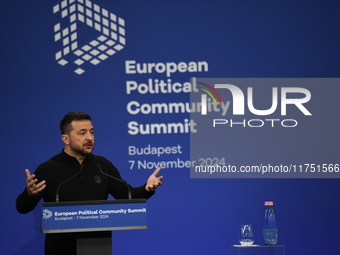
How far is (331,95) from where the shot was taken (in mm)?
5488

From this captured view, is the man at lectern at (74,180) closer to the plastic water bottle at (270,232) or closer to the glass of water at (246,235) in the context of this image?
the glass of water at (246,235)

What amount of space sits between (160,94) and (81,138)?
66.9 inches

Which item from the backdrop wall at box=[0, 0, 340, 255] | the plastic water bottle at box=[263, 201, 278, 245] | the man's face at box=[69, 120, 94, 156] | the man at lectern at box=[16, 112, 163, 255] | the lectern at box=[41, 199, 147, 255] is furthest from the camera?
the backdrop wall at box=[0, 0, 340, 255]

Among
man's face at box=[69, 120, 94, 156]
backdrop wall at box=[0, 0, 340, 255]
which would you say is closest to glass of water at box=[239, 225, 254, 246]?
backdrop wall at box=[0, 0, 340, 255]

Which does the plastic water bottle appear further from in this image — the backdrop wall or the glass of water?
the backdrop wall

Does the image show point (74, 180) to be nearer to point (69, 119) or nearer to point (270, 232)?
point (69, 119)

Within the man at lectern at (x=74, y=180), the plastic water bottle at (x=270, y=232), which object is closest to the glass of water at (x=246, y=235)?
the plastic water bottle at (x=270, y=232)

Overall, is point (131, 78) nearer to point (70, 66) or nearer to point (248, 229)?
point (70, 66)

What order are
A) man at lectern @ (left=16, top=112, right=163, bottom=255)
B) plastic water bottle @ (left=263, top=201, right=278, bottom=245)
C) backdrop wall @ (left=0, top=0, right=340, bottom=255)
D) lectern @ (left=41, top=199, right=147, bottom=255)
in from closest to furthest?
1. lectern @ (left=41, top=199, right=147, bottom=255)
2. man at lectern @ (left=16, top=112, right=163, bottom=255)
3. plastic water bottle @ (left=263, top=201, right=278, bottom=245)
4. backdrop wall @ (left=0, top=0, right=340, bottom=255)

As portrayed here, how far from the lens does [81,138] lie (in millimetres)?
3807

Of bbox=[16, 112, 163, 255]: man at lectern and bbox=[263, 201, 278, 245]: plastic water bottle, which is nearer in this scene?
bbox=[16, 112, 163, 255]: man at lectern

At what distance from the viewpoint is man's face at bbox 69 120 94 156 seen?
3785 mm

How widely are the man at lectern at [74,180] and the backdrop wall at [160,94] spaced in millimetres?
1425

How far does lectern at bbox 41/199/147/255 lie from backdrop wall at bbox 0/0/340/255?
2.11 m
